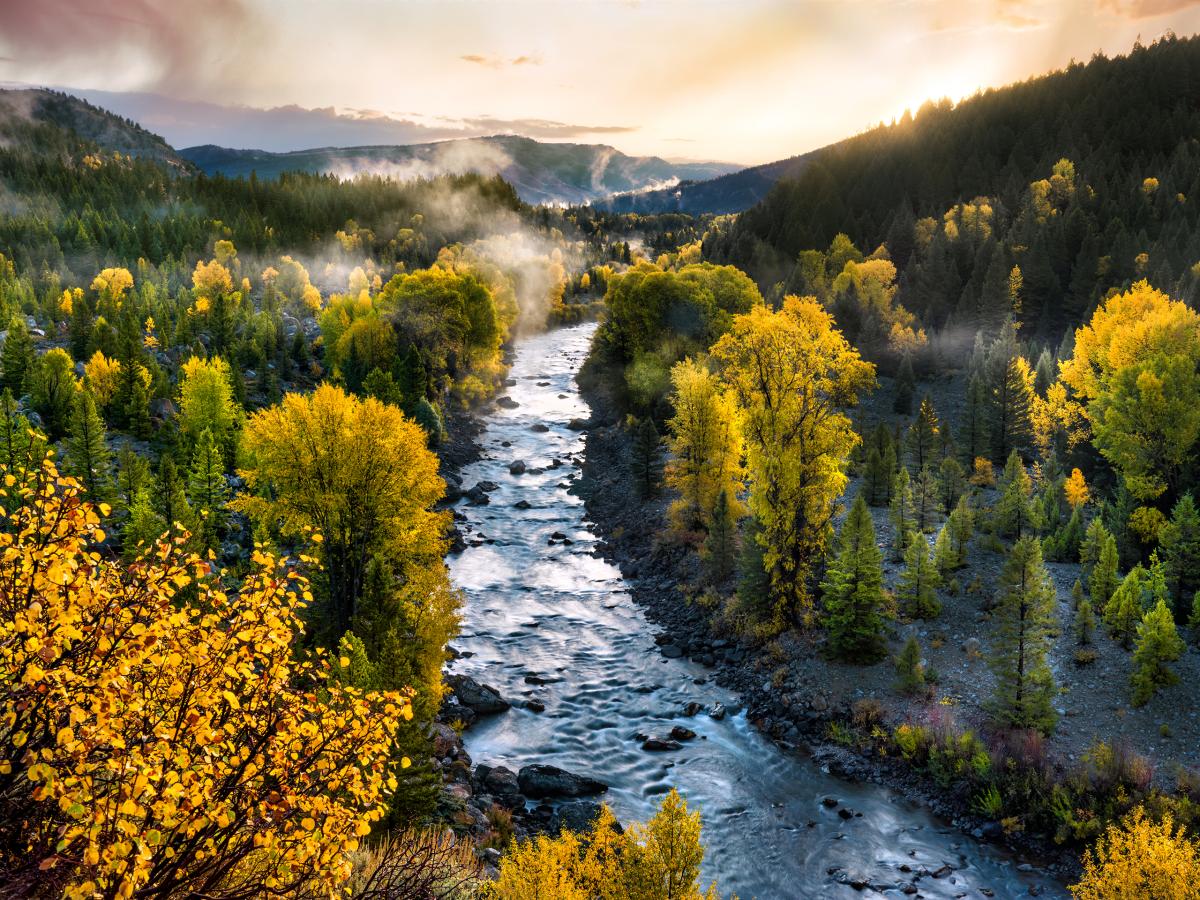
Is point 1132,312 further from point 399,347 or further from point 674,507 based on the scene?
point 399,347

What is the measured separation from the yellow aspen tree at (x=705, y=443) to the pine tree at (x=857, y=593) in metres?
13.5

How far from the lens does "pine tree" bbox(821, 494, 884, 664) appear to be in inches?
1556

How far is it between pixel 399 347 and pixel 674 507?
1824 inches

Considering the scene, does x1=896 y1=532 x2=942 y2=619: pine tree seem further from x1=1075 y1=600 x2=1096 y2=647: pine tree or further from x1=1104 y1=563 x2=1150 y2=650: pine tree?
x1=1104 y1=563 x2=1150 y2=650: pine tree

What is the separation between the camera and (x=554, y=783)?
109ft

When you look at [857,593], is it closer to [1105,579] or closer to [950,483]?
[1105,579]

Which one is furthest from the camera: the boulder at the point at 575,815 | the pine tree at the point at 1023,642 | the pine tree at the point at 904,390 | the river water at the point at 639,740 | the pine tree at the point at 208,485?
the pine tree at the point at 904,390

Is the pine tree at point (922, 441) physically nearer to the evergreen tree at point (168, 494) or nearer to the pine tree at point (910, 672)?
the pine tree at point (910, 672)

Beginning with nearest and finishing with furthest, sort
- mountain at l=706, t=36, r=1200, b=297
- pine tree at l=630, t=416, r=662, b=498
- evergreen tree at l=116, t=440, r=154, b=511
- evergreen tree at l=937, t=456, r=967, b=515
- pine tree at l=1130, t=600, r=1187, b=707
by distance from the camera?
pine tree at l=1130, t=600, r=1187, b=707, evergreen tree at l=116, t=440, r=154, b=511, evergreen tree at l=937, t=456, r=967, b=515, pine tree at l=630, t=416, r=662, b=498, mountain at l=706, t=36, r=1200, b=297

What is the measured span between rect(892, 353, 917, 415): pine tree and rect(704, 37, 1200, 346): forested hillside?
26970mm

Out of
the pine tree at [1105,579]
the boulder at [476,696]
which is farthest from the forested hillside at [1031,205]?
the boulder at [476,696]

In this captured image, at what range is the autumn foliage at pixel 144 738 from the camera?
752 cm

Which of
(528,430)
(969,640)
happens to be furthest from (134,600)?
(528,430)

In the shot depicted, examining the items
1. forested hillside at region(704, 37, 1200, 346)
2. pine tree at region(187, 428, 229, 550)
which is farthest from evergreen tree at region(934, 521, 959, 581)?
forested hillside at region(704, 37, 1200, 346)
